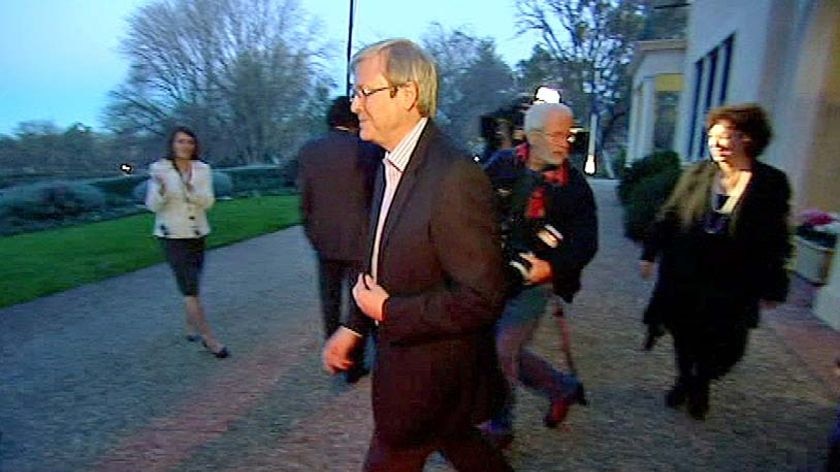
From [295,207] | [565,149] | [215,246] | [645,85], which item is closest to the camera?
[565,149]

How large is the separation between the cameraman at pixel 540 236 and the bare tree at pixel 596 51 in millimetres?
33967

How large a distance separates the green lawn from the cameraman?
5899 mm

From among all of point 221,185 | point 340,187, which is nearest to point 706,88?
point 340,187

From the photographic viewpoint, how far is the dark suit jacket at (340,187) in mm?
4086

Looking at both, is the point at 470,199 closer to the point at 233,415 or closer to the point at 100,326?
the point at 233,415

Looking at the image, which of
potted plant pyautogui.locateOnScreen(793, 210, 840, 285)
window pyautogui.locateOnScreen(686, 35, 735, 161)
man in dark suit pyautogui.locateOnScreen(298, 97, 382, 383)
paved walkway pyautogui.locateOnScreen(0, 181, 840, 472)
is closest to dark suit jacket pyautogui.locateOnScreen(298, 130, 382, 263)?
man in dark suit pyautogui.locateOnScreen(298, 97, 382, 383)

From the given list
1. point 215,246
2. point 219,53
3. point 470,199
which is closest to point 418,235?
point 470,199

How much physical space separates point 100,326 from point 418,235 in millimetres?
5074

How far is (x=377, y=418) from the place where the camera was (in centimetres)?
202

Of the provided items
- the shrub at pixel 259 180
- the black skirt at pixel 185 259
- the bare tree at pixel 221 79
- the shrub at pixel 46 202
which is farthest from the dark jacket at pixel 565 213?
the bare tree at pixel 221 79

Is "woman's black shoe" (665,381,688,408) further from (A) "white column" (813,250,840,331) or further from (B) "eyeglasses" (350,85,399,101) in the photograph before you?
(B) "eyeglasses" (350,85,399,101)

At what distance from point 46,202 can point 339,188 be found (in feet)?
42.3

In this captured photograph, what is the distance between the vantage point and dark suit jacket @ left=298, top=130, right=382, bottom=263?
4086 millimetres

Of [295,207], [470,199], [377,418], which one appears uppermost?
[470,199]
